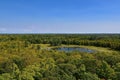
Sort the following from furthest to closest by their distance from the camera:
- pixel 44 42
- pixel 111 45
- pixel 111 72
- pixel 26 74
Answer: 1. pixel 44 42
2. pixel 111 45
3. pixel 111 72
4. pixel 26 74

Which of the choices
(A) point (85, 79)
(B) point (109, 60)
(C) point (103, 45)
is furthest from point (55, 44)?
(A) point (85, 79)

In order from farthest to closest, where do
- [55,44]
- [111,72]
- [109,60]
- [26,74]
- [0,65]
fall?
[55,44]
[109,60]
[0,65]
[111,72]
[26,74]

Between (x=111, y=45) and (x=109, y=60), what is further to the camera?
(x=111, y=45)

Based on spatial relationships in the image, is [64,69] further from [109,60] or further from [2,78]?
[109,60]

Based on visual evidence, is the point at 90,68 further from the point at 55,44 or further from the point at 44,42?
the point at 44,42

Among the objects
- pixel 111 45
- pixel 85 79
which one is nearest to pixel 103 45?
pixel 111 45

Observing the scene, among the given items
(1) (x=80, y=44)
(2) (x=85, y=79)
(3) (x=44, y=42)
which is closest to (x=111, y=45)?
(1) (x=80, y=44)

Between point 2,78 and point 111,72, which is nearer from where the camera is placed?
point 2,78

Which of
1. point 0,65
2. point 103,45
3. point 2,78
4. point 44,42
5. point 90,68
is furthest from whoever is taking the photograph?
point 44,42

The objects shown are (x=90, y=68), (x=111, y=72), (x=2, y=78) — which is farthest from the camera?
(x=90, y=68)
